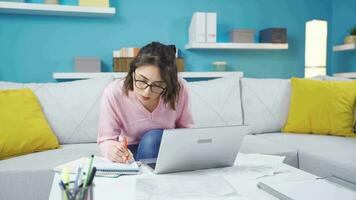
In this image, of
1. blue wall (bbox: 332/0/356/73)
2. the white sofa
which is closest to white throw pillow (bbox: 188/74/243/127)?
the white sofa

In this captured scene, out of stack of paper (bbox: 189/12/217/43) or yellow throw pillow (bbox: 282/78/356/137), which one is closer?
yellow throw pillow (bbox: 282/78/356/137)

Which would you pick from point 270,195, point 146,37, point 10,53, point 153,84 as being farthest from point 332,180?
point 10,53

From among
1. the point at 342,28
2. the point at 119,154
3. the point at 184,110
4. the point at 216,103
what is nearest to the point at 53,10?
the point at 216,103

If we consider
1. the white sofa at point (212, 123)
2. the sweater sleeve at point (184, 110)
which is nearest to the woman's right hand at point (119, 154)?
the sweater sleeve at point (184, 110)

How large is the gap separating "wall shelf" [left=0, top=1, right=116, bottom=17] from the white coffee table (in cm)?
194

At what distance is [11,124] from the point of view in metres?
1.72

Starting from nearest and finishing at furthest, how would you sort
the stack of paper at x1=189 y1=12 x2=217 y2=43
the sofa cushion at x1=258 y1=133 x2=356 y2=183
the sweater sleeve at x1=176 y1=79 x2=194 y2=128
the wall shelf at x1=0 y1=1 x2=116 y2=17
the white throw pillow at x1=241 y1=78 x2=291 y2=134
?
the sweater sleeve at x1=176 y1=79 x2=194 y2=128
the sofa cushion at x1=258 y1=133 x2=356 y2=183
the white throw pillow at x1=241 y1=78 x2=291 y2=134
the wall shelf at x1=0 y1=1 x2=116 y2=17
the stack of paper at x1=189 y1=12 x2=217 y2=43

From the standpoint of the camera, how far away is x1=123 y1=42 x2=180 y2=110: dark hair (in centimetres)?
125

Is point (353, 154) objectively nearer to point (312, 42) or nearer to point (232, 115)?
point (232, 115)

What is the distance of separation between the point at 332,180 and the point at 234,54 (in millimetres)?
2418

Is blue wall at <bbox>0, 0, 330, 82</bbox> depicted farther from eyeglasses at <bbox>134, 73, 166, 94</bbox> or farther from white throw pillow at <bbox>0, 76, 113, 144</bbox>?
eyeglasses at <bbox>134, 73, 166, 94</bbox>

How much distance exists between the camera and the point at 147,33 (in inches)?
119

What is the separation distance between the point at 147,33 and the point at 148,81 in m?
1.89

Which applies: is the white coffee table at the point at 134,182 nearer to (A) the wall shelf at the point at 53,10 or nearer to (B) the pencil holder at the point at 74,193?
(B) the pencil holder at the point at 74,193
